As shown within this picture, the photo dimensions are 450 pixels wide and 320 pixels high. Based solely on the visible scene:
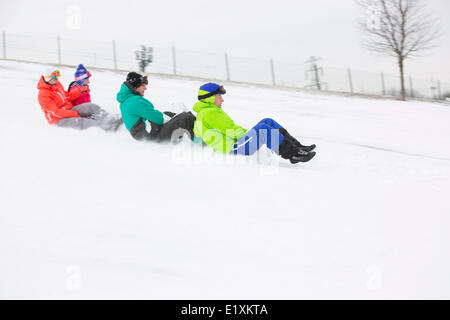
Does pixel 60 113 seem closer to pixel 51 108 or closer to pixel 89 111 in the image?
pixel 51 108

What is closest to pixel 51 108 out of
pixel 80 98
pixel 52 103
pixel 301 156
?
pixel 52 103

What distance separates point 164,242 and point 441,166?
4.92 metres

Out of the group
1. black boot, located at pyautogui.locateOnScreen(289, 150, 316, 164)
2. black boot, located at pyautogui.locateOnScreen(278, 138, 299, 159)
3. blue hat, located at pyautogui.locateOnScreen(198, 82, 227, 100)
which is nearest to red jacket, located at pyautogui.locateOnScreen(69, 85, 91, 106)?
blue hat, located at pyautogui.locateOnScreen(198, 82, 227, 100)

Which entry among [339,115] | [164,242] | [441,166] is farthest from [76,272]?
[339,115]

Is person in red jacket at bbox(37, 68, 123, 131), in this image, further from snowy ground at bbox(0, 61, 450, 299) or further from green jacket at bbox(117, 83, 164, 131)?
green jacket at bbox(117, 83, 164, 131)

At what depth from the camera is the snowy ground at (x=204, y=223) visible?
8.52 ft

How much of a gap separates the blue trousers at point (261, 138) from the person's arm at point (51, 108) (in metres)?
2.48

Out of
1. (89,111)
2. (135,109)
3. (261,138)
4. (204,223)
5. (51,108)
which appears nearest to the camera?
(204,223)

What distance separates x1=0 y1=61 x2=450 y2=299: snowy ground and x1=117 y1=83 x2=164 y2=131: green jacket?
328 mm

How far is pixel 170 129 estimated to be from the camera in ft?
17.1

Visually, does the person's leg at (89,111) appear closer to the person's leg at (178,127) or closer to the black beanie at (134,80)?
the black beanie at (134,80)

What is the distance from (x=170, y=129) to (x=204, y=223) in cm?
216

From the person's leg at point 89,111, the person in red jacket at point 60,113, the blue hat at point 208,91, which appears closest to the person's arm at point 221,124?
the blue hat at point 208,91
